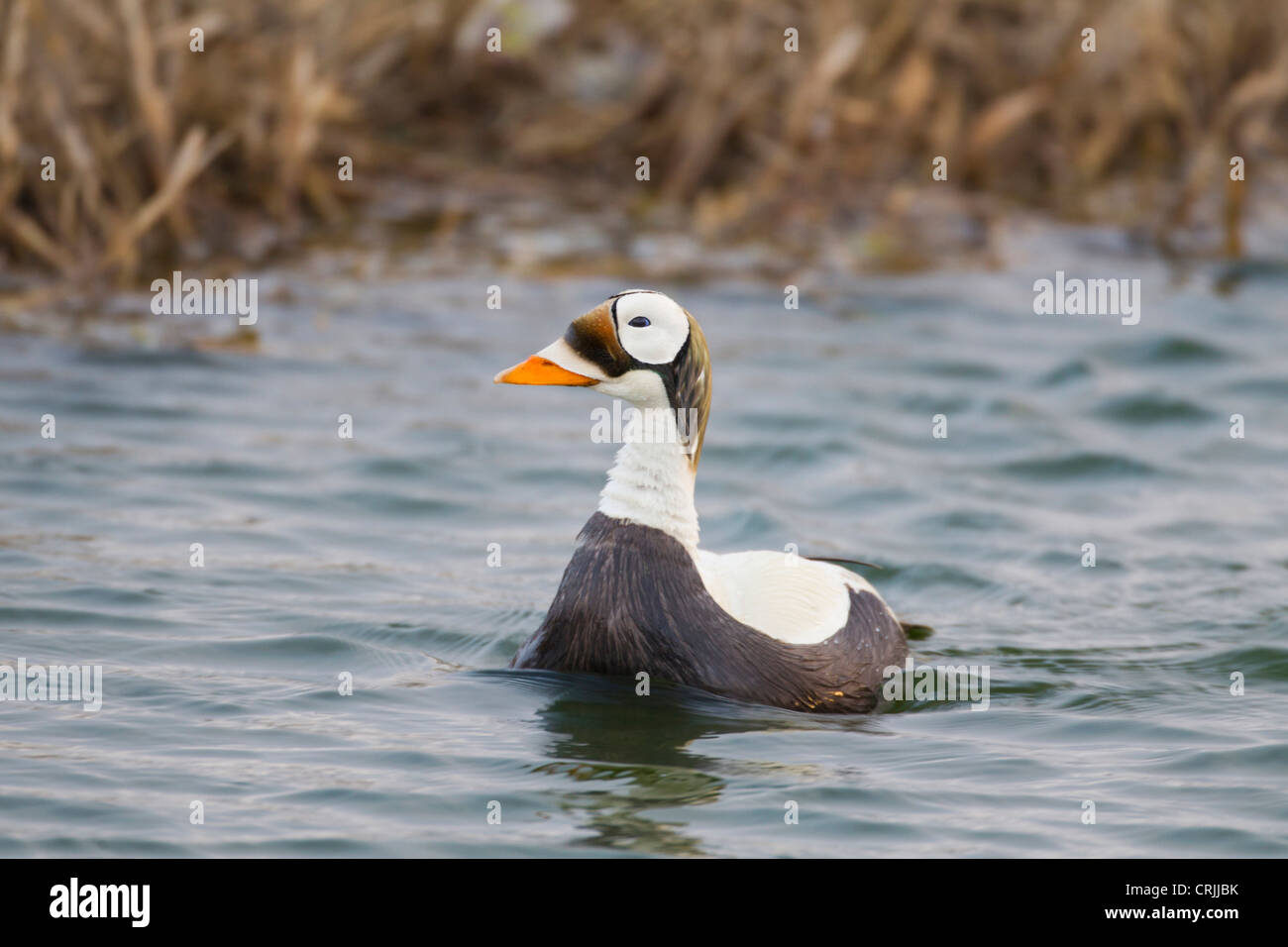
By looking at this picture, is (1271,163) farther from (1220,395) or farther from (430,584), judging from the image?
(430,584)

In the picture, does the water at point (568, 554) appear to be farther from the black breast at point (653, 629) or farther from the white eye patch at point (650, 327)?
the white eye patch at point (650, 327)

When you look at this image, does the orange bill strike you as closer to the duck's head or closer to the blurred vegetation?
the duck's head

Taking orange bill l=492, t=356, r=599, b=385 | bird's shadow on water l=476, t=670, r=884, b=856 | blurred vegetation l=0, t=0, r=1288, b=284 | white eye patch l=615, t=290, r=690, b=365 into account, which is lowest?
bird's shadow on water l=476, t=670, r=884, b=856

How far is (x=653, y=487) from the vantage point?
5691 mm

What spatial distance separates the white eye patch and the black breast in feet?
1.78

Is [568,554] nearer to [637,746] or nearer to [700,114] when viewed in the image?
[637,746]

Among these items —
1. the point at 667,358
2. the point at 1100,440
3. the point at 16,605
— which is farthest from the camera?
the point at 1100,440

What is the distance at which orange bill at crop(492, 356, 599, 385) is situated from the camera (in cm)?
548

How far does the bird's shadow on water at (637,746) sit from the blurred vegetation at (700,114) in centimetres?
600

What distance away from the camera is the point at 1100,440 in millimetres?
9852

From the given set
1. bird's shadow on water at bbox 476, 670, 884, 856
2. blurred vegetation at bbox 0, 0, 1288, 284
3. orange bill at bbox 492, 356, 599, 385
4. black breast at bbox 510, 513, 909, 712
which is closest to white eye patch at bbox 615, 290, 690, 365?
orange bill at bbox 492, 356, 599, 385

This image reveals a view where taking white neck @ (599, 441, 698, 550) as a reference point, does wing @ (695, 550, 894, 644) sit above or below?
below
